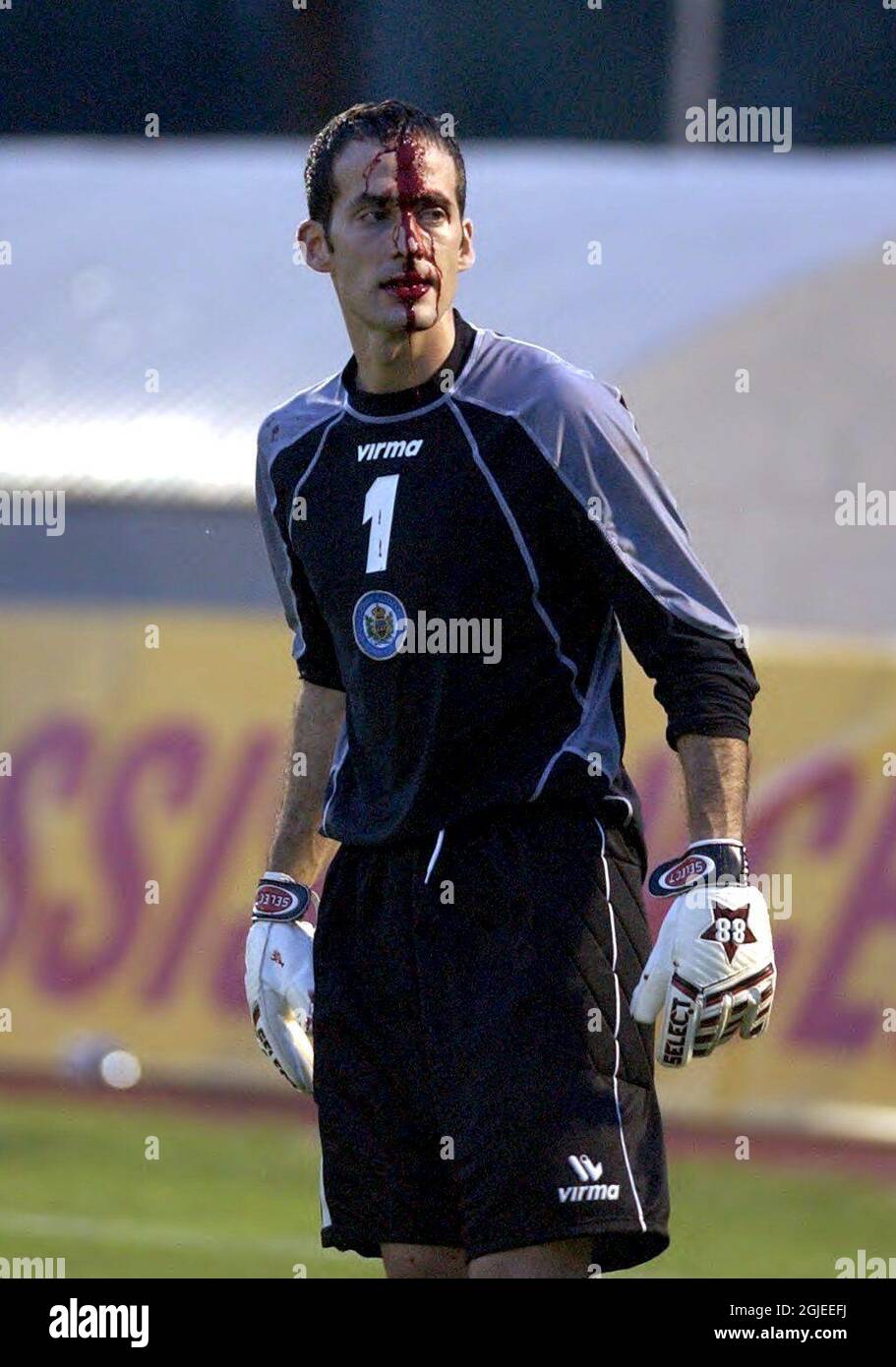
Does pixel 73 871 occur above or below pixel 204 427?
below

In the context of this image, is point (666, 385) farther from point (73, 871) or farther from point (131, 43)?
point (131, 43)

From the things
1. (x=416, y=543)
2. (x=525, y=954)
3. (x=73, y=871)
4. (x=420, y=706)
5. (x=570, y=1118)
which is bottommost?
(x=570, y=1118)

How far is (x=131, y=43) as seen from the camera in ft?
62.3

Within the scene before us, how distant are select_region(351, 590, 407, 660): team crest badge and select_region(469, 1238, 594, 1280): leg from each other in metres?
0.90

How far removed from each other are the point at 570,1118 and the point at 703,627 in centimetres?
74

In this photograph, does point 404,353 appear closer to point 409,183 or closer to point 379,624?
point 409,183

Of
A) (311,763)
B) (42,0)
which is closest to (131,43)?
(42,0)

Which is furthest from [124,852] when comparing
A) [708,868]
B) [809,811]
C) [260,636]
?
[708,868]

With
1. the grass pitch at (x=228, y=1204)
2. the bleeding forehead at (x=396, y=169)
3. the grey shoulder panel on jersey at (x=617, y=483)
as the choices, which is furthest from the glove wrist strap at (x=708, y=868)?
the grass pitch at (x=228, y=1204)

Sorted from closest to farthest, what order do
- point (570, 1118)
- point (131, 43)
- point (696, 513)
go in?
point (570, 1118) < point (696, 513) < point (131, 43)

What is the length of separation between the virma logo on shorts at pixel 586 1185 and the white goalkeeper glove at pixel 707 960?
0.20 m

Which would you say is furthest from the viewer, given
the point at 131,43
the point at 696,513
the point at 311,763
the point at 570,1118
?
the point at 131,43

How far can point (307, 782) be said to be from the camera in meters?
4.05

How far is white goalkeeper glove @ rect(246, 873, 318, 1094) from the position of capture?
394 cm
